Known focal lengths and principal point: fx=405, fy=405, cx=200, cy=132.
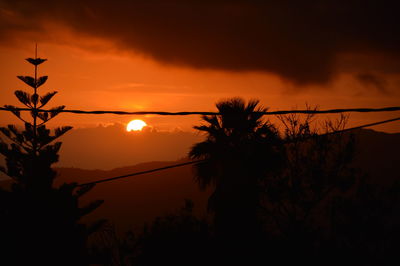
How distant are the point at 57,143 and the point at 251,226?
10.6m

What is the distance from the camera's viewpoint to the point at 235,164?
650 inches

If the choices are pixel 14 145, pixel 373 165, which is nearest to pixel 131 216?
pixel 373 165

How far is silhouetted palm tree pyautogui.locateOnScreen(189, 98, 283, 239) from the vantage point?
15.7m

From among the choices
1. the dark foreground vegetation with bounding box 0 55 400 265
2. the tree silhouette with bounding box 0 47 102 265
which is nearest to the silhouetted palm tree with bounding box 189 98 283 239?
the dark foreground vegetation with bounding box 0 55 400 265

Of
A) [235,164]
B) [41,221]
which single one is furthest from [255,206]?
[41,221]

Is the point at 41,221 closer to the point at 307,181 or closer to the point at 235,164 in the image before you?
the point at 235,164

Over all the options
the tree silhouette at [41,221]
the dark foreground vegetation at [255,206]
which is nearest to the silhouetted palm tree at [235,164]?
the dark foreground vegetation at [255,206]

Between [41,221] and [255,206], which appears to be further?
[255,206]

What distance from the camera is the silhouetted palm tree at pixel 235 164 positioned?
51.6ft

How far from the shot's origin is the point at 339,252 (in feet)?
51.1

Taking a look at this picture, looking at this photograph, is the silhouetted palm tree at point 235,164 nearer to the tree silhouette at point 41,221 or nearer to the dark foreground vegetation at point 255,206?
the dark foreground vegetation at point 255,206

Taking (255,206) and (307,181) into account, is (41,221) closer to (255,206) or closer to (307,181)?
(255,206)

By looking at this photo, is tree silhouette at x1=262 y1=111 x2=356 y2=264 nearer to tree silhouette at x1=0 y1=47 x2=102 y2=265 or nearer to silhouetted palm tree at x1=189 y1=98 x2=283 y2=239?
silhouetted palm tree at x1=189 y1=98 x2=283 y2=239

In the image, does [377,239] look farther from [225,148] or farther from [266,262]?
[225,148]
